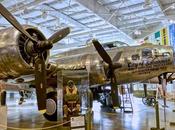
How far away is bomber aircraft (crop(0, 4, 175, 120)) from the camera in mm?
6223

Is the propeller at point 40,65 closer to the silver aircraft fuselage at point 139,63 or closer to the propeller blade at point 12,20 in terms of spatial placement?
the propeller blade at point 12,20

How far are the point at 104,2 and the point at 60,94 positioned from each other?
27.5ft

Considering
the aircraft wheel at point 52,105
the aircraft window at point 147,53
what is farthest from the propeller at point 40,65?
the aircraft window at point 147,53

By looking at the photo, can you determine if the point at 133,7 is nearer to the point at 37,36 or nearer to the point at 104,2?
the point at 104,2

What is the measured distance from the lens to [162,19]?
15.6 metres

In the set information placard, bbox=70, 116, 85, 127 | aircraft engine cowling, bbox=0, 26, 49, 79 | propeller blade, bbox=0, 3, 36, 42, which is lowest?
information placard, bbox=70, 116, 85, 127

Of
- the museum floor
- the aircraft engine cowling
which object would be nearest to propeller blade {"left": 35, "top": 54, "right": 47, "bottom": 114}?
the aircraft engine cowling

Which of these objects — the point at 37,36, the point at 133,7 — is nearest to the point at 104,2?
the point at 133,7

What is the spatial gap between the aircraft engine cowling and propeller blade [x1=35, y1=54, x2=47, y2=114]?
189 millimetres

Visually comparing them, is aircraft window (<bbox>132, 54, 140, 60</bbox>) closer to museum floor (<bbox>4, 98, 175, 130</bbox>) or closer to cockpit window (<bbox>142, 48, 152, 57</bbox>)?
cockpit window (<bbox>142, 48, 152, 57</bbox>)

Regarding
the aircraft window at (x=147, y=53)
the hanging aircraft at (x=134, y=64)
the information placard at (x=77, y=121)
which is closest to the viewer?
the information placard at (x=77, y=121)

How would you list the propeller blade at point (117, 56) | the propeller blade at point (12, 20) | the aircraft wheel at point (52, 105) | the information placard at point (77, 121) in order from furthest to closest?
the aircraft wheel at point (52, 105)
the propeller blade at point (117, 56)
the information placard at point (77, 121)
the propeller blade at point (12, 20)

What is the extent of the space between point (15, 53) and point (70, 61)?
3.55 m

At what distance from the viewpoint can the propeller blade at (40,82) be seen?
612 cm
